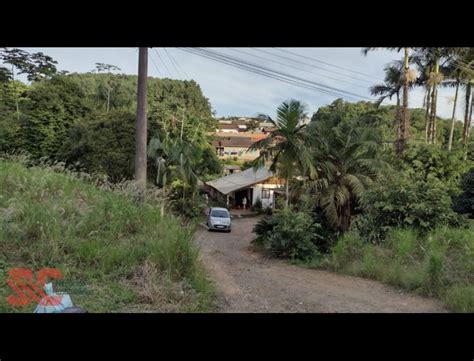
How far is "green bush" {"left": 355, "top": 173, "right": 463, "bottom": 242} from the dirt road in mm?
1599

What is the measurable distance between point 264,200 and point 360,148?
10465mm

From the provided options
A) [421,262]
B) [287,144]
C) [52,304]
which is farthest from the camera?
[287,144]

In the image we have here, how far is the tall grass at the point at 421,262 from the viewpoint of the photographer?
4367 millimetres

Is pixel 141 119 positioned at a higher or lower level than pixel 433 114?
lower

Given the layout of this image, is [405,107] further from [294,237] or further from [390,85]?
[294,237]

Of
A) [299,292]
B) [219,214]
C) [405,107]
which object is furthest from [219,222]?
[299,292]

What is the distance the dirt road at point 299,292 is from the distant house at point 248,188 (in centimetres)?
1206

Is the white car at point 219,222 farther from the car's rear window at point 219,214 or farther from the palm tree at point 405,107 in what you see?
the palm tree at point 405,107

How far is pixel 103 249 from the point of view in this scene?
136 inches

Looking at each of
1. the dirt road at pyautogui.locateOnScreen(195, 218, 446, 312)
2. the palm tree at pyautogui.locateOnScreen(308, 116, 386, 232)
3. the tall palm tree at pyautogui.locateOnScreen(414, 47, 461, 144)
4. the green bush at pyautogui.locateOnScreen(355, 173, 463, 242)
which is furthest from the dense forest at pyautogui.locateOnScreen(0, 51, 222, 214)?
the tall palm tree at pyautogui.locateOnScreen(414, 47, 461, 144)

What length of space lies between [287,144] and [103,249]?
6.97 m
